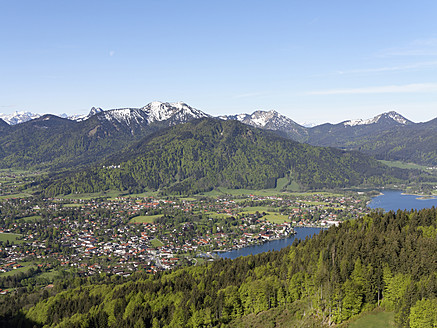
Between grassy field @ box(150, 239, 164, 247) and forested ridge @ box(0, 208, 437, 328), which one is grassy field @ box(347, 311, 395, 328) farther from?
grassy field @ box(150, 239, 164, 247)

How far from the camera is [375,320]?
153ft

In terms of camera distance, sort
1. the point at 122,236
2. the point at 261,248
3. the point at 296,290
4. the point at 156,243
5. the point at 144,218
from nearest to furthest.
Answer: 1. the point at 296,290
2. the point at 261,248
3. the point at 156,243
4. the point at 122,236
5. the point at 144,218

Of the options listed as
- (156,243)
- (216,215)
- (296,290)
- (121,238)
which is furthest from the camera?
(216,215)

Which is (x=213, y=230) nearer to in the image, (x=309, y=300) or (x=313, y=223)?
(x=313, y=223)

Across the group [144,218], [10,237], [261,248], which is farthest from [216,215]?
[10,237]

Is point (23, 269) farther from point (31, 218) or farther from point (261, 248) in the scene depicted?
point (261, 248)

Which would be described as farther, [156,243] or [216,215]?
[216,215]

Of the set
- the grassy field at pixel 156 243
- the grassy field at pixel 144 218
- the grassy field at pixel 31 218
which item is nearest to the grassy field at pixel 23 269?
the grassy field at pixel 156 243

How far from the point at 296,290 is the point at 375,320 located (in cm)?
1363

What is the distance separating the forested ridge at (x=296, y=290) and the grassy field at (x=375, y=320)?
3.86 ft

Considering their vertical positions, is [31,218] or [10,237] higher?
[31,218]

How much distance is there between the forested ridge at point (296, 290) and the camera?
160 ft

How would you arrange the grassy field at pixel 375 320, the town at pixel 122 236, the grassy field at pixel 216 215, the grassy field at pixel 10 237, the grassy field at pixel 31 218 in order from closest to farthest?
1. the grassy field at pixel 375 320
2. the town at pixel 122 236
3. the grassy field at pixel 10 237
4. the grassy field at pixel 31 218
5. the grassy field at pixel 216 215

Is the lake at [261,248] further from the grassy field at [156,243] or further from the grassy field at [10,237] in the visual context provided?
the grassy field at [10,237]
